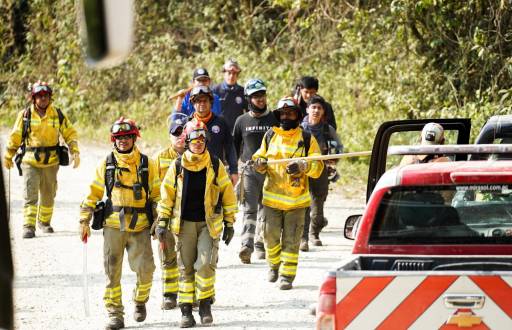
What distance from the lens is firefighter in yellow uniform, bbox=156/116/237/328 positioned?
8.87 m

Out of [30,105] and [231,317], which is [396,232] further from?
[30,105]

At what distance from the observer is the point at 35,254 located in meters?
12.7

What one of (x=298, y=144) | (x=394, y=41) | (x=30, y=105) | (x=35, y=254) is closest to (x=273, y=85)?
(x=394, y=41)

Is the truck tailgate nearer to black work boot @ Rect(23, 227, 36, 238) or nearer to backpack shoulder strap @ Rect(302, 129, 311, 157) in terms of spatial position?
backpack shoulder strap @ Rect(302, 129, 311, 157)

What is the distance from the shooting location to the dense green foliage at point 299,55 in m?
18.4

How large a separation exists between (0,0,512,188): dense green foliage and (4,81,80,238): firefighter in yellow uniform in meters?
6.55

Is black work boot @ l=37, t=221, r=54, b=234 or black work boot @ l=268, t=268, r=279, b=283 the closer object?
black work boot @ l=268, t=268, r=279, b=283

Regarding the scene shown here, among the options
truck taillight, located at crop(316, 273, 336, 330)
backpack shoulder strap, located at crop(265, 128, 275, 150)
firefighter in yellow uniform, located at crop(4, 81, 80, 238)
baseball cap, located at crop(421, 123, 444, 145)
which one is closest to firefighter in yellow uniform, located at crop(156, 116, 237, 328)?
baseball cap, located at crop(421, 123, 444, 145)

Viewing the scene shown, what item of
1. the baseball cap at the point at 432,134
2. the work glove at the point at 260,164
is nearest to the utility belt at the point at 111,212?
the work glove at the point at 260,164

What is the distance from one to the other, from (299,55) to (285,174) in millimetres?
14266

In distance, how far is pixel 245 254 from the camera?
37.7 feet

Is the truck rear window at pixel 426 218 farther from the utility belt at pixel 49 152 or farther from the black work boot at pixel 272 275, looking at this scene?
the utility belt at pixel 49 152

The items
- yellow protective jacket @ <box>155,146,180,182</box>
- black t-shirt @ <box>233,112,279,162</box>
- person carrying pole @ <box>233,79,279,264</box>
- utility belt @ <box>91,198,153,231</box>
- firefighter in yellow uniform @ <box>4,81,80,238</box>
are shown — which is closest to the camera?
utility belt @ <box>91,198,153,231</box>

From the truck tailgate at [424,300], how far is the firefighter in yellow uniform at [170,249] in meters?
4.23
